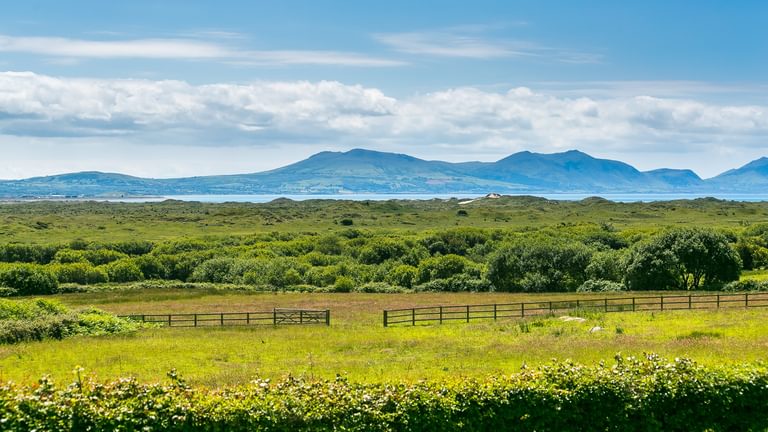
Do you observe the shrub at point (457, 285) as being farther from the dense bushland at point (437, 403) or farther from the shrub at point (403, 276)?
the dense bushland at point (437, 403)

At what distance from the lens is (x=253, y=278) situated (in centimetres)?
9894

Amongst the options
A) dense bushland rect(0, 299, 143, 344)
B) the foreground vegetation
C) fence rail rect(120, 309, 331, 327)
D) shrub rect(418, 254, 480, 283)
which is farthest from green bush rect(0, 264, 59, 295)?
shrub rect(418, 254, 480, 283)

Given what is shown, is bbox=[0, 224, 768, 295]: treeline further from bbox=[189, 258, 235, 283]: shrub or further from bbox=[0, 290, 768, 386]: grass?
bbox=[0, 290, 768, 386]: grass

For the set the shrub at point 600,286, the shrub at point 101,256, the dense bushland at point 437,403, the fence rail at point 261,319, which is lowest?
the shrub at point 600,286

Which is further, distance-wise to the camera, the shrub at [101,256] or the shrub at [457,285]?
the shrub at [101,256]

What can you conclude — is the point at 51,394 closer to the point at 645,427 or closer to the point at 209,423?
the point at 209,423

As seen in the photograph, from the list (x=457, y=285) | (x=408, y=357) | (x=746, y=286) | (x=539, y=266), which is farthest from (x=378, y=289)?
(x=408, y=357)

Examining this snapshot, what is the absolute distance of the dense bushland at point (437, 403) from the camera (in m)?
19.4

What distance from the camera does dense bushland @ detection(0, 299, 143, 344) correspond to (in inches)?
1576

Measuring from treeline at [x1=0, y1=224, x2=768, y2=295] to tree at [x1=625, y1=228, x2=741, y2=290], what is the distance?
107mm

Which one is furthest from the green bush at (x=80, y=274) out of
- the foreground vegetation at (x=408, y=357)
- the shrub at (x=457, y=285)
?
the shrub at (x=457, y=285)

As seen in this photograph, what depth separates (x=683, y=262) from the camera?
7638 cm

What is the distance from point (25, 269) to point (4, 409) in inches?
2844

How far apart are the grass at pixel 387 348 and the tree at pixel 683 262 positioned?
30606 millimetres
